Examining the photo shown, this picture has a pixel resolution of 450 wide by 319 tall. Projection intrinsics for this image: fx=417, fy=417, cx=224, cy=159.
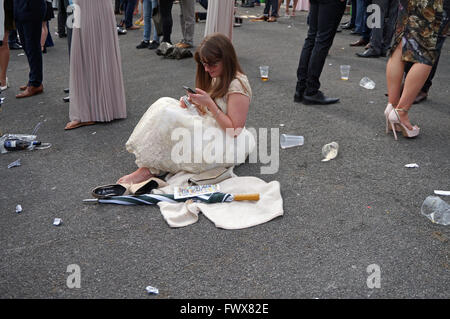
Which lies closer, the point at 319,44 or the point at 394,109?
the point at 394,109

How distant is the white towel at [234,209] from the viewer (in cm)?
263

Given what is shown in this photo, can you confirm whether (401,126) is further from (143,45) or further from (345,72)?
(143,45)

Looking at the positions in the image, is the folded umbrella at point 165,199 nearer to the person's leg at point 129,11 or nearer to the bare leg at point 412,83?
the bare leg at point 412,83

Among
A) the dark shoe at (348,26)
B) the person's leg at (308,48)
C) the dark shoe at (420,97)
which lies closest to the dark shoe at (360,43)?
the dark shoe at (348,26)

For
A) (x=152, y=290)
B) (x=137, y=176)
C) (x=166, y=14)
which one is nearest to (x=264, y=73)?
(x=166, y=14)

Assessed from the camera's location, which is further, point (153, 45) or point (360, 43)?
point (153, 45)

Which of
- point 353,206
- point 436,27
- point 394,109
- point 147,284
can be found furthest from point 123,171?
point 436,27

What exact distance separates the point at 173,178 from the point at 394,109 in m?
2.06

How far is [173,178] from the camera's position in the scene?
123 inches

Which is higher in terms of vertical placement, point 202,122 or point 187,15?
point 187,15

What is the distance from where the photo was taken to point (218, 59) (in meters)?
2.89

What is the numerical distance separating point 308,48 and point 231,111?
1939mm

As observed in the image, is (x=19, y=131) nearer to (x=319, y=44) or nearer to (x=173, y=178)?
(x=173, y=178)
